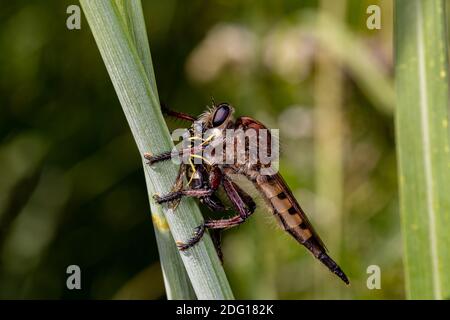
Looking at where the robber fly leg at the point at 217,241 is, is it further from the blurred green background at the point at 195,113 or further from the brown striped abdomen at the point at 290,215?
the blurred green background at the point at 195,113

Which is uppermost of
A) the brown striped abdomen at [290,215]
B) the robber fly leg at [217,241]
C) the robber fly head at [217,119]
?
the robber fly head at [217,119]

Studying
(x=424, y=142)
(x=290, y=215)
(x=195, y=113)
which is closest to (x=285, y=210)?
(x=290, y=215)

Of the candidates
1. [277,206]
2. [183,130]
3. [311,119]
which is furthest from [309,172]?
[183,130]

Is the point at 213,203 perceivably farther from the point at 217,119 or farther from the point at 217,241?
the point at 217,119

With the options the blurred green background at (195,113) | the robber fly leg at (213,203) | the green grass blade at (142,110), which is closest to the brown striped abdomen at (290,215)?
the robber fly leg at (213,203)

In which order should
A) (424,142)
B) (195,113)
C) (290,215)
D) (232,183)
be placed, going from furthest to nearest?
(195,113), (290,215), (232,183), (424,142)

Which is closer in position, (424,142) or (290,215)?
(424,142)

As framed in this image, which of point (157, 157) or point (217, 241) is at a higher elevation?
point (157, 157)

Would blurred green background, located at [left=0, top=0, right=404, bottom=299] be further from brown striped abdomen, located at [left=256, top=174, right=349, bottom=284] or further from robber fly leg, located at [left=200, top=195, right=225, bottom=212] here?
robber fly leg, located at [left=200, top=195, right=225, bottom=212]
